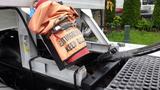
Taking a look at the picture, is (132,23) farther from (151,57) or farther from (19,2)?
(19,2)

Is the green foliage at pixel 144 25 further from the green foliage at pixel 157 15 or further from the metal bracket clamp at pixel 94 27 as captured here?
the metal bracket clamp at pixel 94 27

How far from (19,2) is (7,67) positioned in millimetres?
730

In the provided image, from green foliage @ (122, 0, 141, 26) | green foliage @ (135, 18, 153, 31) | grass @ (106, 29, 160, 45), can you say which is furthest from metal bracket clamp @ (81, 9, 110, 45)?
green foliage @ (122, 0, 141, 26)

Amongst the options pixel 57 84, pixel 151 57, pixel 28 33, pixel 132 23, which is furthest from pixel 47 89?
pixel 132 23

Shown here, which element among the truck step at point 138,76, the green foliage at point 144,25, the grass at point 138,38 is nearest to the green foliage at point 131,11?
the green foliage at point 144,25

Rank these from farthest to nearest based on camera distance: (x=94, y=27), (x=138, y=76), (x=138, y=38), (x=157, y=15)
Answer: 1. (x=157, y=15)
2. (x=138, y=38)
3. (x=94, y=27)
4. (x=138, y=76)

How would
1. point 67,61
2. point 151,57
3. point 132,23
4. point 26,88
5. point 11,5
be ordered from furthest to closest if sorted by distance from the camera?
point 132,23 < point 151,57 < point 26,88 < point 11,5 < point 67,61

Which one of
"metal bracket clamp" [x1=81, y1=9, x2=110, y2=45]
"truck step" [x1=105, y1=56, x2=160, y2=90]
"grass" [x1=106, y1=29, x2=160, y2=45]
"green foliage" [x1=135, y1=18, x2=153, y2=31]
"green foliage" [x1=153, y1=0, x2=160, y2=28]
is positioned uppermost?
"metal bracket clamp" [x1=81, y1=9, x2=110, y2=45]

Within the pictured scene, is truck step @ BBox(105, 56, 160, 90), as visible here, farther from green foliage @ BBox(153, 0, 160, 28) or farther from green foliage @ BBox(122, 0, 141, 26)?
green foliage @ BBox(122, 0, 141, 26)

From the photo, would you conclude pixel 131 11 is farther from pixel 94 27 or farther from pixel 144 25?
pixel 94 27

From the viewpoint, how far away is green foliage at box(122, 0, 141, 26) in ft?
38.8

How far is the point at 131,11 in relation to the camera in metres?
11.8

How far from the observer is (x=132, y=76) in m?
2.23

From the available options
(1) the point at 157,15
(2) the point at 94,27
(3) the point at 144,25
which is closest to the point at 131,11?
(3) the point at 144,25
